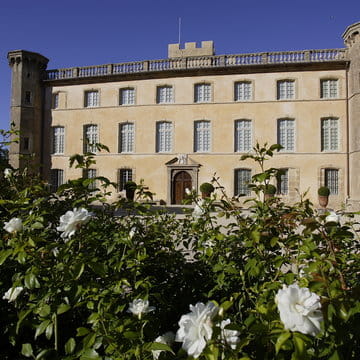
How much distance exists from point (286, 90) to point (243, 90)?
2524 mm

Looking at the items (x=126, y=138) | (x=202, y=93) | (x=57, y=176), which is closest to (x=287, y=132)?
(x=202, y=93)

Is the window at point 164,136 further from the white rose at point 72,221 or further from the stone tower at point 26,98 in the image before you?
the white rose at point 72,221

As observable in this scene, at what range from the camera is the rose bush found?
952mm

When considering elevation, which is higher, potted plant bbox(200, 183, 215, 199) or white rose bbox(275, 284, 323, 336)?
potted plant bbox(200, 183, 215, 199)

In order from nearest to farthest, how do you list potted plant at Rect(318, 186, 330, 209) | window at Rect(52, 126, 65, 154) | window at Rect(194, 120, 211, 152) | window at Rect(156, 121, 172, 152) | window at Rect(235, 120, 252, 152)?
1. potted plant at Rect(318, 186, 330, 209)
2. window at Rect(235, 120, 252, 152)
3. window at Rect(194, 120, 211, 152)
4. window at Rect(156, 121, 172, 152)
5. window at Rect(52, 126, 65, 154)

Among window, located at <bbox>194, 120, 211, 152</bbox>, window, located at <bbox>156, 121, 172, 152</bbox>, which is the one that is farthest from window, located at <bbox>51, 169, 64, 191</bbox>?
window, located at <bbox>194, 120, 211, 152</bbox>

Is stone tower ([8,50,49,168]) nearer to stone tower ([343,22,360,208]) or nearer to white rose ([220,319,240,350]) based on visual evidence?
stone tower ([343,22,360,208])

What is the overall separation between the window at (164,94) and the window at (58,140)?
6.95 metres

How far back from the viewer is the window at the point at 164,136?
1922cm

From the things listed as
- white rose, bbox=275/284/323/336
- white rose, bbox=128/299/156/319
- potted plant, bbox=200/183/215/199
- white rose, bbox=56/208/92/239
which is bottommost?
white rose, bbox=128/299/156/319

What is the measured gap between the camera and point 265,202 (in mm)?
2227

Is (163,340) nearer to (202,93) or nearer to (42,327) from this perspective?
(42,327)

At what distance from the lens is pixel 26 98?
787 inches

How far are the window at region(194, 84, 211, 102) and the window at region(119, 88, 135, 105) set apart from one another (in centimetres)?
415
